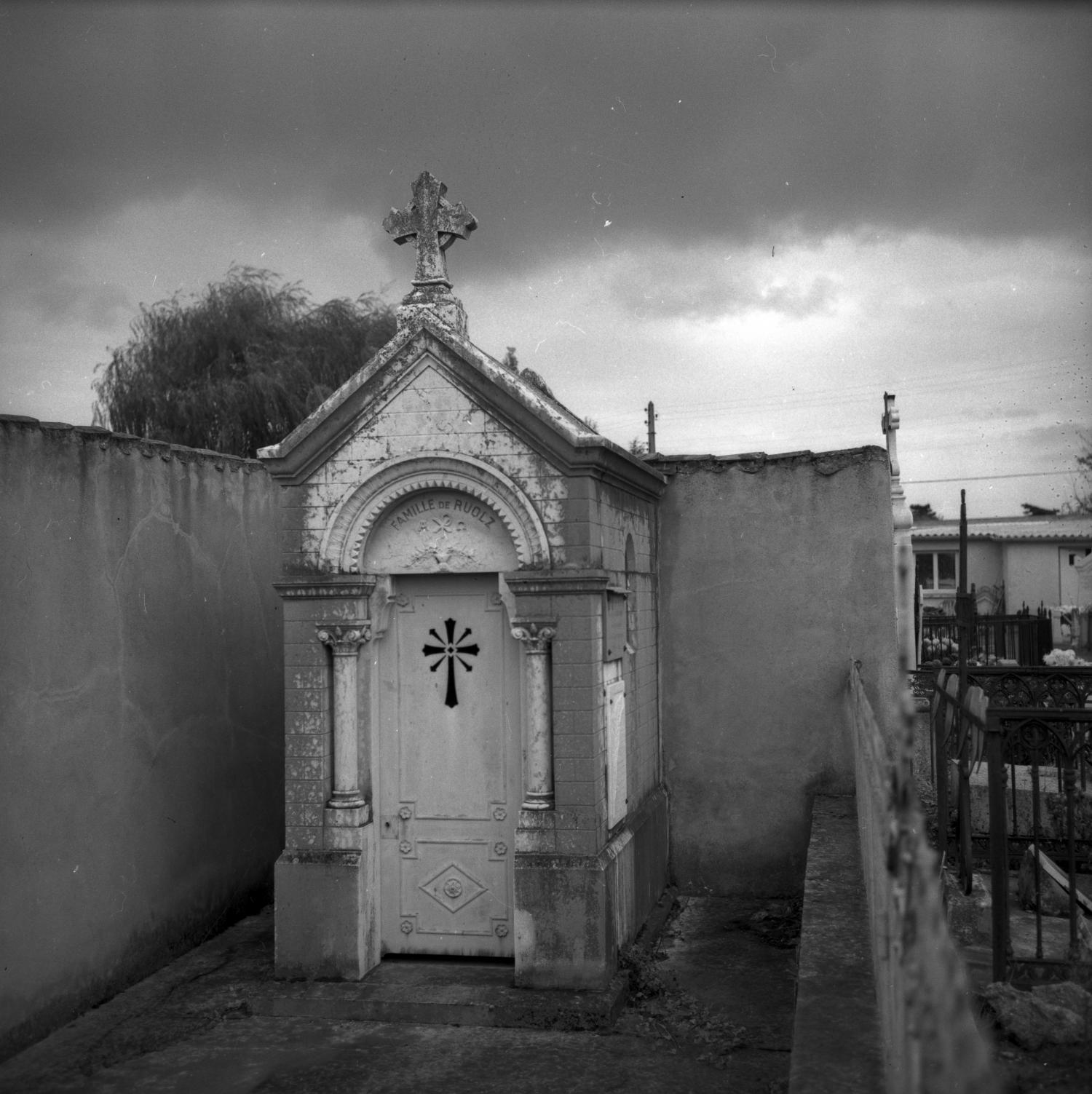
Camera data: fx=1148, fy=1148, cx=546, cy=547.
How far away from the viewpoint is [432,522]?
7.29m

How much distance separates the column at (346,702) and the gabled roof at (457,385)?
1027 mm

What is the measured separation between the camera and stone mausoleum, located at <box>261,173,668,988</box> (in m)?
6.89

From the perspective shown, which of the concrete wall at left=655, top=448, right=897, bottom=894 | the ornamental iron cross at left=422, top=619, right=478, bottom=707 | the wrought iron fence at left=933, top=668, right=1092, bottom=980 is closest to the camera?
the wrought iron fence at left=933, top=668, right=1092, bottom=980

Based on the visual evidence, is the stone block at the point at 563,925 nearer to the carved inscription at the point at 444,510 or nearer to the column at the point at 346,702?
the column at the point at 346,702

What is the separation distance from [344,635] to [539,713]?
4.28ft

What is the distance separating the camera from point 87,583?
7.14 metres

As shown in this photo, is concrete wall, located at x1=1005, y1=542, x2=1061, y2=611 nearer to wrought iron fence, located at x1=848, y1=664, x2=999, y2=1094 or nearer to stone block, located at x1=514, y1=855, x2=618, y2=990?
stone block, located at x1=514, y1=855, x2=618, y2=990

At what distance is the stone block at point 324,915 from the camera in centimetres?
700

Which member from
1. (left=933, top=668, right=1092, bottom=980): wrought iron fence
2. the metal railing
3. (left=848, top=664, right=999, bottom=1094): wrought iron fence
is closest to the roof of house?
the metal railing

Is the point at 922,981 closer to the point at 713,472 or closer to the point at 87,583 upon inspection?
the point at 87,583

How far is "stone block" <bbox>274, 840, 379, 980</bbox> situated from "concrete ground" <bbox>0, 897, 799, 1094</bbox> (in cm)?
30

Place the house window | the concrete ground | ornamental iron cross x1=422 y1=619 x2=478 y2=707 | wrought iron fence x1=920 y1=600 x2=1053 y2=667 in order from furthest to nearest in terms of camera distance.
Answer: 1. the house window
2. wrought iron fence x1=920 y1=600 x2=1053 y2=667
3. ornamental iron cross x1=422 y1=619 x2=478 y2=707
4. the concrete ground

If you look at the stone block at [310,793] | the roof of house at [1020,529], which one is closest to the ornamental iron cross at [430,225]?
the stone block at [310,793]

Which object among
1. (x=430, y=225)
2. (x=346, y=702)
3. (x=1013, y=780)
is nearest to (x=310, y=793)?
(x=346, y=702)
